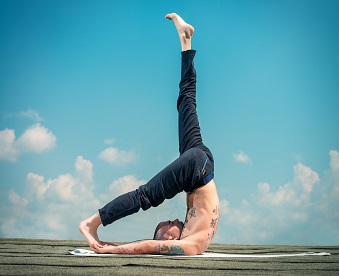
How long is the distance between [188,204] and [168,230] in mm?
233

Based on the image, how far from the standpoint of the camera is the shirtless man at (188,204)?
9.93ft

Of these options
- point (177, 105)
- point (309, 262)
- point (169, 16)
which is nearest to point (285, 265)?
point (309, 262)

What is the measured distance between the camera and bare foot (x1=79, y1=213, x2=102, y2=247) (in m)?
3.10

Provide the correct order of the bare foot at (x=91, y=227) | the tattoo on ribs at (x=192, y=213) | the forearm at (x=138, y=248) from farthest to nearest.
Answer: the tattoo on ribs at (x=192, y=213) → the bare foot at (x=91, y=227) → the forearm at (x=138, y=248)

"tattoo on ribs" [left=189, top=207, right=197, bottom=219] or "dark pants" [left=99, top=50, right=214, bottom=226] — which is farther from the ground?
"dark pants" [left=99, top=50, right=214, bottom=226]

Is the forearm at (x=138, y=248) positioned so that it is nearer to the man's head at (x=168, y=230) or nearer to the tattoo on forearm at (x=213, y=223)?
the man's head at (x=168, y=230)

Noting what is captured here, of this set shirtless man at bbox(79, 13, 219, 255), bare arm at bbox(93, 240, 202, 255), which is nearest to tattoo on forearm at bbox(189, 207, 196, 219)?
shirtless man at bbox(79, 13, 219, 255)

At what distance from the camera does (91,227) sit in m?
3.13

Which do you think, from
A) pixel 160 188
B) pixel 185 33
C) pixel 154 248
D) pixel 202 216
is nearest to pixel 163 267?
pixel 154 248

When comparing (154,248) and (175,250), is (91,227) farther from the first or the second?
(175,250)

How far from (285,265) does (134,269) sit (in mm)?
865

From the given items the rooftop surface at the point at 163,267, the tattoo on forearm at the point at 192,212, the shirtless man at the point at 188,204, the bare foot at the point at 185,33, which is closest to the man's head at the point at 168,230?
the shirtless man at the point at 188,204

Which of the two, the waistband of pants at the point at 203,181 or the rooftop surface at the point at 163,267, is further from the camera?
the waistband of pants at the point at 203,181

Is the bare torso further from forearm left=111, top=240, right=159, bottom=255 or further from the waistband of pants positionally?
forearm left=111, top=240, right=159, bottom=255
